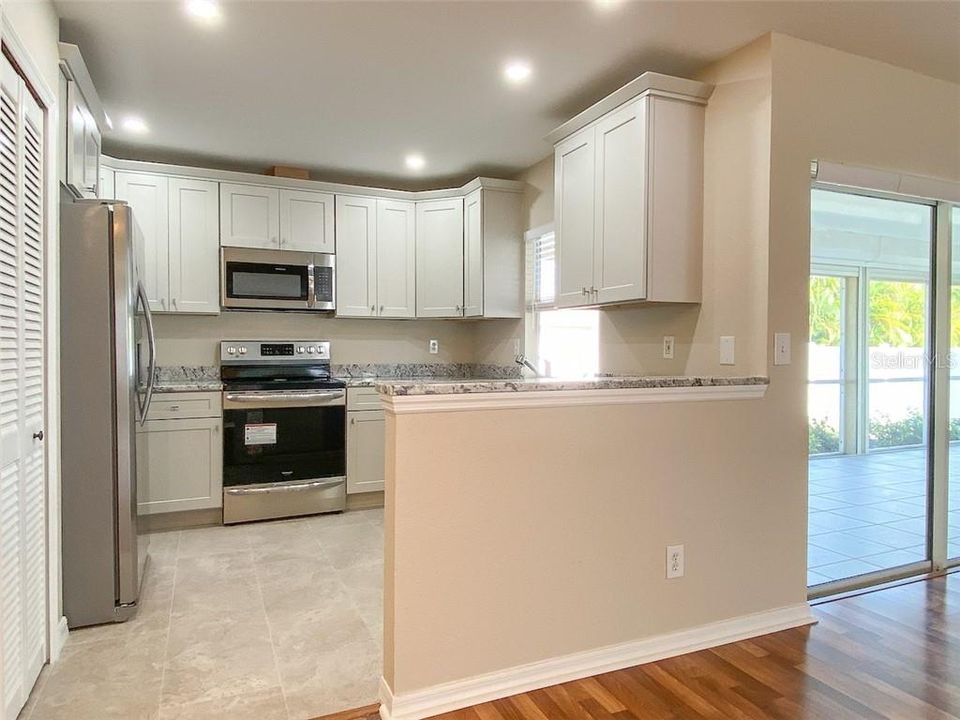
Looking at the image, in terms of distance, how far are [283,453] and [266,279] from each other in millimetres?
1243

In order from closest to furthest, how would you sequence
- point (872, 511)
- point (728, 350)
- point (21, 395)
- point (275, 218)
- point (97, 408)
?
point (21, 395) < point (97, 408) < point (728, 350) < point (872, 511) < point (275, 218)

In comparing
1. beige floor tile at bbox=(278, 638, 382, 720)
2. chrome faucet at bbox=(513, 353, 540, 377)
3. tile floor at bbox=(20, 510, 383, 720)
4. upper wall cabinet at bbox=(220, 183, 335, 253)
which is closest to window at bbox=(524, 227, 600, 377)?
chrome faucet at bbox=(513, 353, 540, 377)

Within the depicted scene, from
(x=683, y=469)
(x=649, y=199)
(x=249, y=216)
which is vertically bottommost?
(x=683, y=469)

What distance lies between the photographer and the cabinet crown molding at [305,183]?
13.0 ft

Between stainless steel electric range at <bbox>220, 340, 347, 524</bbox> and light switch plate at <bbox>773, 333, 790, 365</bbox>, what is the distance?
9.27 feet

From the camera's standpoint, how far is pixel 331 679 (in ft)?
7.11

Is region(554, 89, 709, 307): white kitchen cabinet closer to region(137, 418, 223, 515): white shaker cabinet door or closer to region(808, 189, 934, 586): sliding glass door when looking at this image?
region(808, 189, 934, 586): sliding glass door

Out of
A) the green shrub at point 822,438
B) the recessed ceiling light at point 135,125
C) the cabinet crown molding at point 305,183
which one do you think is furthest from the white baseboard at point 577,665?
the recessed ceiling light at point 135,125

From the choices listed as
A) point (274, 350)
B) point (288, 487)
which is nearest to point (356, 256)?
point (274, 350)

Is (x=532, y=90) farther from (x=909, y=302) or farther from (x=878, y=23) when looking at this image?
(x=909, y=302)

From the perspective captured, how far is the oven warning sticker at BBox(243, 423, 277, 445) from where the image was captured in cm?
402

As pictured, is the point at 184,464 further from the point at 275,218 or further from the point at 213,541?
the point at 275,218

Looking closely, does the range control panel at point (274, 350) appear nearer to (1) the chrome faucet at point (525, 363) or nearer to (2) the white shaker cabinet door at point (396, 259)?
(2) the white shaker cabinet door at point (396, 259)

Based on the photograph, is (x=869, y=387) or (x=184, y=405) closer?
(x=869, y=387)
